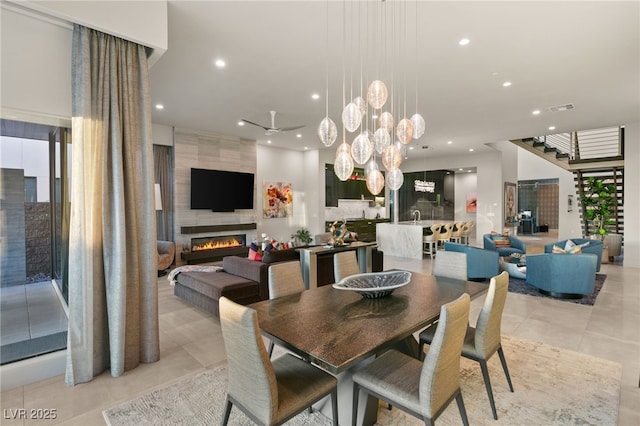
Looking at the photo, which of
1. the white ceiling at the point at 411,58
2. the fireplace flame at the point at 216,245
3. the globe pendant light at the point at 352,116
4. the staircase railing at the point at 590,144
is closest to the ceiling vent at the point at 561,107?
the white ceiling at the point at 411,58

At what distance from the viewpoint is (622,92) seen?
505 centimetres

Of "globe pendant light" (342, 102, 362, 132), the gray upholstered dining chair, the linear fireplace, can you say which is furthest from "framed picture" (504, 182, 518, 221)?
the gray upholstered dining chair

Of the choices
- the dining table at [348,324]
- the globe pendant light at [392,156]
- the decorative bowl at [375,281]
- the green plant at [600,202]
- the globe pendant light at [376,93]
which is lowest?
the dining table at [348,324]

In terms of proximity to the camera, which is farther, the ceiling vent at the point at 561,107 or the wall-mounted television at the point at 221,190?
the wall-mounted television at the point at 221,190

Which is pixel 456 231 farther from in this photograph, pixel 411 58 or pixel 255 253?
pixel 255 253

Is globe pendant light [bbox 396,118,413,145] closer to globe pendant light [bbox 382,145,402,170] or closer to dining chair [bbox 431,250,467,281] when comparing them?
globe pendant light [bbox 382,145,402,170]

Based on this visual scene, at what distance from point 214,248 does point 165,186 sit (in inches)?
73.4

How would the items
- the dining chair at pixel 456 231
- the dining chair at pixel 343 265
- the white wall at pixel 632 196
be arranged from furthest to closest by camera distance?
the dining chair at pixel 456 231 → the white wall at pixel 632 196 → the dining chair at pixel 343 265

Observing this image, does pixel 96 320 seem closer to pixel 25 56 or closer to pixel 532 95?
pixel 25 56

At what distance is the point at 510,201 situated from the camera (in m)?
11.3

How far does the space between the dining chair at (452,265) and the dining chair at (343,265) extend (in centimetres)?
86

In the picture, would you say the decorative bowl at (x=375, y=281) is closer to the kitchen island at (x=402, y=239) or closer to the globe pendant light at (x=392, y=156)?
A: the globe pendant light at (x=392, y=156)

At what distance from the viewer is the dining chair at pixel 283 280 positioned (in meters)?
2.75

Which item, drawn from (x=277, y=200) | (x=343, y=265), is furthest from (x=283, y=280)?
(x=277, y=200)
